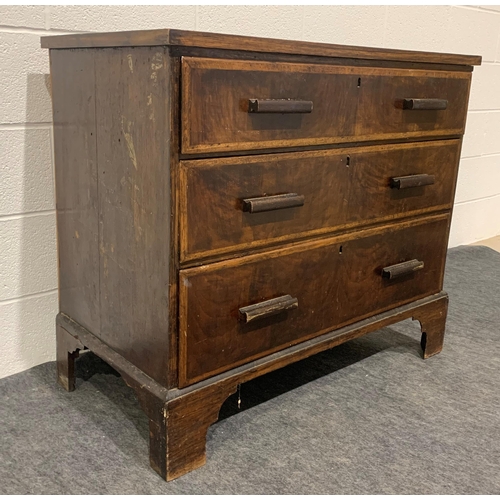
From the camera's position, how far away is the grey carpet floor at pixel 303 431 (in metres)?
1.17

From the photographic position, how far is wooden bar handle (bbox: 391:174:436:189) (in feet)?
4.69

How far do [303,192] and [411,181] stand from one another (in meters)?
0.35

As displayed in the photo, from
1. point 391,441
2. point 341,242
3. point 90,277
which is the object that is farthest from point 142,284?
point 391,441

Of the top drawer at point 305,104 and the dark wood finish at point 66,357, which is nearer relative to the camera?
the top drawer at point 305,104

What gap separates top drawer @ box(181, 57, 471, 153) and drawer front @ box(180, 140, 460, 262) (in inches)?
1.4

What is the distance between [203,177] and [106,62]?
0.29 meters

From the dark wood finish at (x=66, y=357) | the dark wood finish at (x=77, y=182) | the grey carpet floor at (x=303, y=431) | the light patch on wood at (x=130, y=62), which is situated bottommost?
the grey carpet floor at (x=303, y=431)

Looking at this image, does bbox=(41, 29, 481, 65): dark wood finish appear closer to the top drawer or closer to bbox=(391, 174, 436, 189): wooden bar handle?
the top drawer

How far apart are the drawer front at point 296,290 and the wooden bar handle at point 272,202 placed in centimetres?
10

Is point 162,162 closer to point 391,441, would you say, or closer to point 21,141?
point 21,141

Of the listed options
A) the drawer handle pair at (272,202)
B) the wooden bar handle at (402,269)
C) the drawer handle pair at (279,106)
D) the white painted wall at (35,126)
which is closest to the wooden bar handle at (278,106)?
the drawer handle pair at (279,106)

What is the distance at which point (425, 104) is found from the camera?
55.4 inches

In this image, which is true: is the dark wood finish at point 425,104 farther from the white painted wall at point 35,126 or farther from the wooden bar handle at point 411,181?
the white painted wall at point 35,126

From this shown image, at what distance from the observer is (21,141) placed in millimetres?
1434
